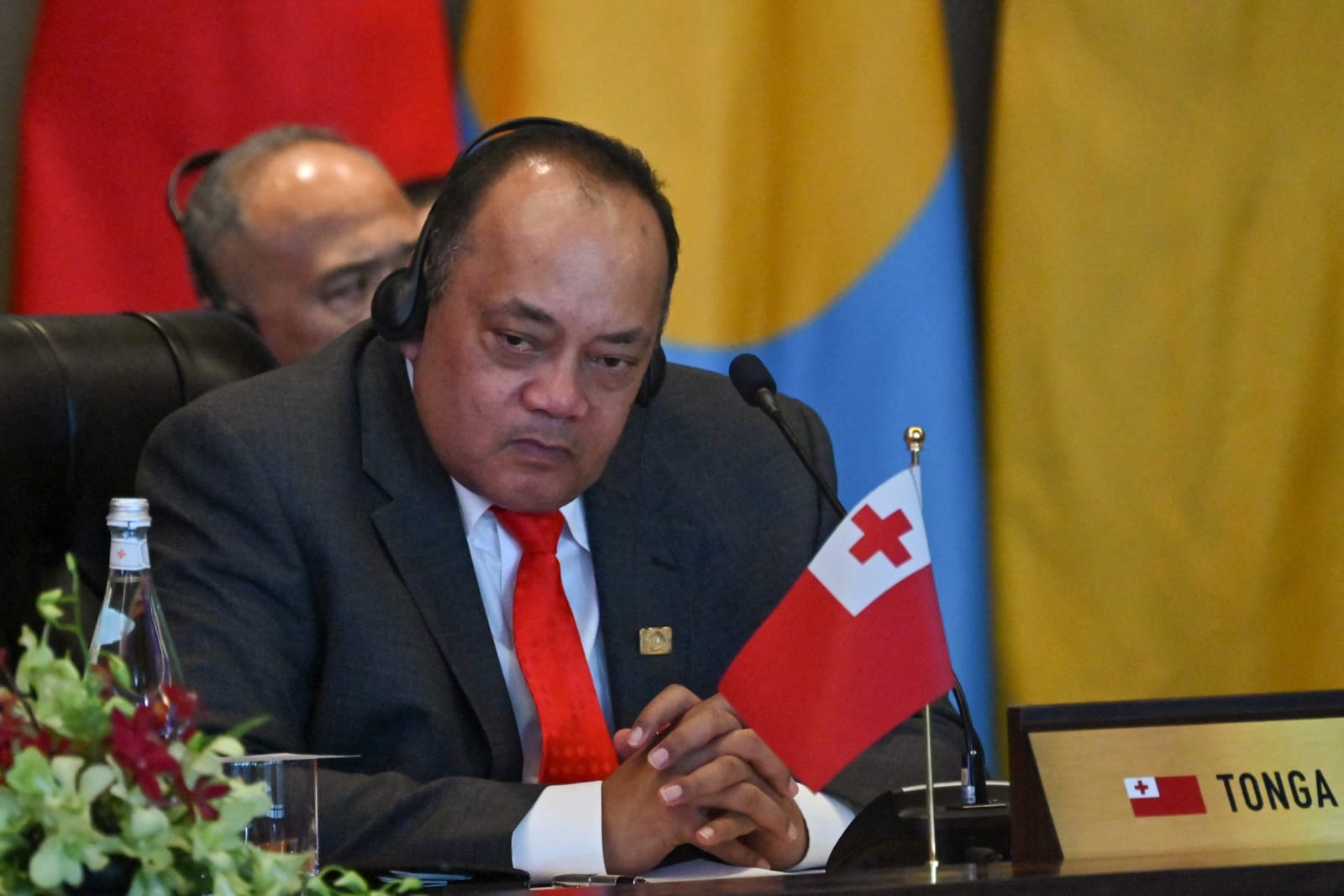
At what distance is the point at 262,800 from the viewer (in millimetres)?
778

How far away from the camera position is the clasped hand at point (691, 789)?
1569mm

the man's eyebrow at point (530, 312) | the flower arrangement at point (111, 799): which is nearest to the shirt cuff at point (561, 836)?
the man's eyebrow at point (530, 312)

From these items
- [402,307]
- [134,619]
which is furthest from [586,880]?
[402,307]

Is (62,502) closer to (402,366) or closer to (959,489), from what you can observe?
(402,366)

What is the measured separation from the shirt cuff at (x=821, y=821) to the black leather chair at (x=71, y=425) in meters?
0.81

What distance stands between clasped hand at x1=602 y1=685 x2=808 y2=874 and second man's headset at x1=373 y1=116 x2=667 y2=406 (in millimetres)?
562

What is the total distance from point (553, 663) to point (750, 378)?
418mm

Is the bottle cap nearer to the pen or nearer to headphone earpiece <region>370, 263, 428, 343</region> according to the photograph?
the pen

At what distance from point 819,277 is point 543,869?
159 centimetres

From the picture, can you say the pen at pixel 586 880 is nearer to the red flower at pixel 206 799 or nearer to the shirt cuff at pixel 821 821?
the shirt cuff at pixel 821 821

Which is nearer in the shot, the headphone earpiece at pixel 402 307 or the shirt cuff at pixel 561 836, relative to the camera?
the shirt cuff at pixel 561 836

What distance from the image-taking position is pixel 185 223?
2.70 metres

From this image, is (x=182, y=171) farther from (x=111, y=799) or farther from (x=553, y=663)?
(x=111, y=799)

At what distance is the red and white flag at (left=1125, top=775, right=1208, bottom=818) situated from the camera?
3.85 ft
